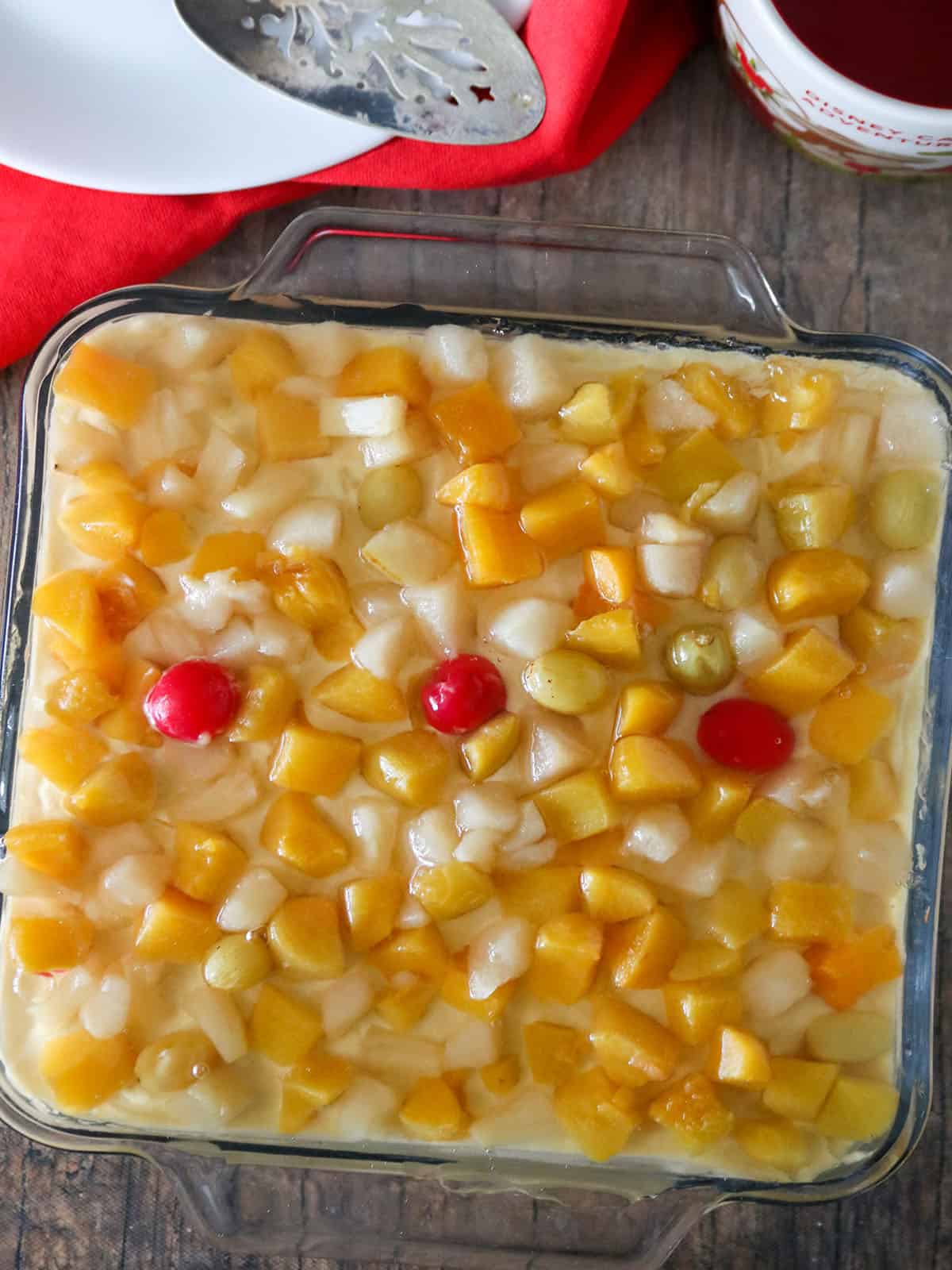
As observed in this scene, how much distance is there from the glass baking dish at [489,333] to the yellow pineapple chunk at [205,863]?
294mm

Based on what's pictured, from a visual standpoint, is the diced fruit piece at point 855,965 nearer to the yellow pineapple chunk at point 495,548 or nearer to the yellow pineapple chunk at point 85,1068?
the yellow pineapple chunk at point 495,548

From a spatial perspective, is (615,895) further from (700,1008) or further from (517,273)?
(517,273)

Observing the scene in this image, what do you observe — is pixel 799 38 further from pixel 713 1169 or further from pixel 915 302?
pixel 713 1169

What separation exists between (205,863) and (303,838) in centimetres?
15

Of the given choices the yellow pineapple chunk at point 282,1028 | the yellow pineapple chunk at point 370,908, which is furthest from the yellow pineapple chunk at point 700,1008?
the yellow pineapple chunk at point 282,1028

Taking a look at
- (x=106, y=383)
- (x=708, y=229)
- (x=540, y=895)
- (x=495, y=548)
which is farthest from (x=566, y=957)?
(x=708, y=229)

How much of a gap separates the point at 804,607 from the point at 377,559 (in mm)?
674

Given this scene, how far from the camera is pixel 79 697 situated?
1.78 m

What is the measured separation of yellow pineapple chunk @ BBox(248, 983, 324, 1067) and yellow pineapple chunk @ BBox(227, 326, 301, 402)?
956 millimetres

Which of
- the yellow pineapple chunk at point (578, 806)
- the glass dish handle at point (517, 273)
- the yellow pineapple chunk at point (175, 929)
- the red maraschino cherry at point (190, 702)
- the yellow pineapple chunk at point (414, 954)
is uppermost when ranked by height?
the glass dish handle at point (517, 273)

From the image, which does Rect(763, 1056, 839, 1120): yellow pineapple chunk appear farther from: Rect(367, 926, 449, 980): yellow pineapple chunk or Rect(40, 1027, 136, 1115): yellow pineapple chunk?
Rect(40, 1027, 136, 1115): yellow pineapple chunk

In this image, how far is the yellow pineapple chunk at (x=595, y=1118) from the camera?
1.77m

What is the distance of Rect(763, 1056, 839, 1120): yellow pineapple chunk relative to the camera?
1.80m

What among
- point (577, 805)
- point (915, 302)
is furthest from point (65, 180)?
point (915, 302)
